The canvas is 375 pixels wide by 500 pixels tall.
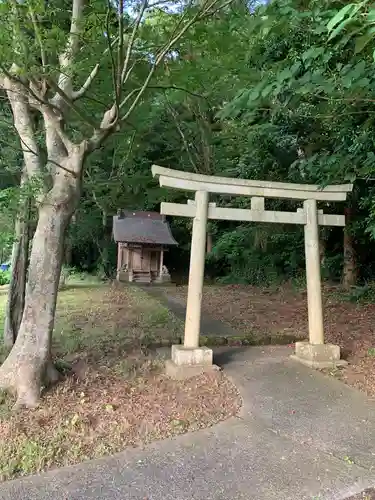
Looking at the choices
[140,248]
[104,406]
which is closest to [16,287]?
[104,406]

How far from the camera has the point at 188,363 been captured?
4.78 metres

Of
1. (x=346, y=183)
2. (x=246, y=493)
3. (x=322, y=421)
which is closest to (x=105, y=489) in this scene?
(x=246, y=493)

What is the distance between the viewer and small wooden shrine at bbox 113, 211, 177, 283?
1591 centimetres

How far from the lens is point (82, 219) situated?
17.7 meters

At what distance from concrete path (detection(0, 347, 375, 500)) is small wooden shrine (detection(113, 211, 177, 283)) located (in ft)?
39.8

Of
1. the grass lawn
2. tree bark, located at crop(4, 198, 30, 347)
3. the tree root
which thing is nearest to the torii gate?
the grass lawn

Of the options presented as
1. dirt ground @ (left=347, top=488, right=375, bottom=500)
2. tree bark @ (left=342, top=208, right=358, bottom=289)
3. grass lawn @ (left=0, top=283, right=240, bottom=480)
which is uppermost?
tree bark @ (left=342, top=208, right=358, bottom=289)

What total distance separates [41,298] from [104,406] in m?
1.27

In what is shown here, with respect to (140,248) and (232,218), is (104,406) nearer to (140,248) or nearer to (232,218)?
(232,218)

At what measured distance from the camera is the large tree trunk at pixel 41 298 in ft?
13.4

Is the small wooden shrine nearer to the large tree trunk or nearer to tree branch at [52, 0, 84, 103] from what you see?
tree branch at [52, 0, 84, 103]

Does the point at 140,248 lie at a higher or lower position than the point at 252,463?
higher

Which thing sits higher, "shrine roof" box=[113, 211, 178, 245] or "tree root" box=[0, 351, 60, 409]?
"shrine roof" box=[113, 211, 178, 245]

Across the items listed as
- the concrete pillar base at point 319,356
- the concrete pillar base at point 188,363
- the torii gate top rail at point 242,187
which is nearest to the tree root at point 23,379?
the concrete pillar base at point 188,363
